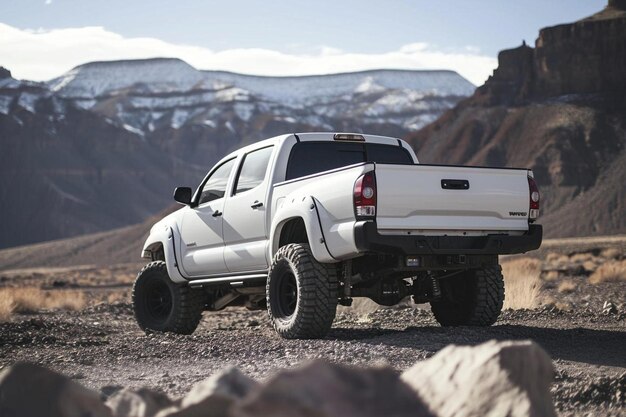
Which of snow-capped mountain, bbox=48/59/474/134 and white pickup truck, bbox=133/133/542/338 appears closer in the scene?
white pickup truck, bbox=133/133/542/338

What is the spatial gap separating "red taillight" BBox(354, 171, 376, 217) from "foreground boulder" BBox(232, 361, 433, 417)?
5384 millimetres

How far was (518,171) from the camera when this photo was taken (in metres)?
9.44

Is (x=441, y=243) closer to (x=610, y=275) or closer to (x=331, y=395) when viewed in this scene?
(x=331, y=395)

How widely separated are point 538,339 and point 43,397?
6965 millimetres

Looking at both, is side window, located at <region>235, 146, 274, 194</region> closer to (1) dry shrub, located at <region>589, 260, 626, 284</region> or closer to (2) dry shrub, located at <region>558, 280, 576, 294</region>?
(2) dry shrub, located at <region>558, 280, 576, 294</region>

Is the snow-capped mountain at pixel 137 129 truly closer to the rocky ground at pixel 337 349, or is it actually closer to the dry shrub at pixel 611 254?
the dry shrub at pixel 611 254

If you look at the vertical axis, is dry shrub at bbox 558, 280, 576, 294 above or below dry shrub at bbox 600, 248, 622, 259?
above

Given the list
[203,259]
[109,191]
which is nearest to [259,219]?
[203,259]

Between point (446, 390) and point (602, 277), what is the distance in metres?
19.6

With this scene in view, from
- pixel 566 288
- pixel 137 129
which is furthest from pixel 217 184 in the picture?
pixel 137 129

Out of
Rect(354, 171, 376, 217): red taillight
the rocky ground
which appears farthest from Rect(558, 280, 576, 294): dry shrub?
Rect(354, 171, 376, 217): red taillight

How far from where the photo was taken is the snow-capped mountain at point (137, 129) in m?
119

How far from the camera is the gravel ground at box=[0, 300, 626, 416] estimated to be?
6464mm

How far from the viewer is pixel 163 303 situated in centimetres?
1237
